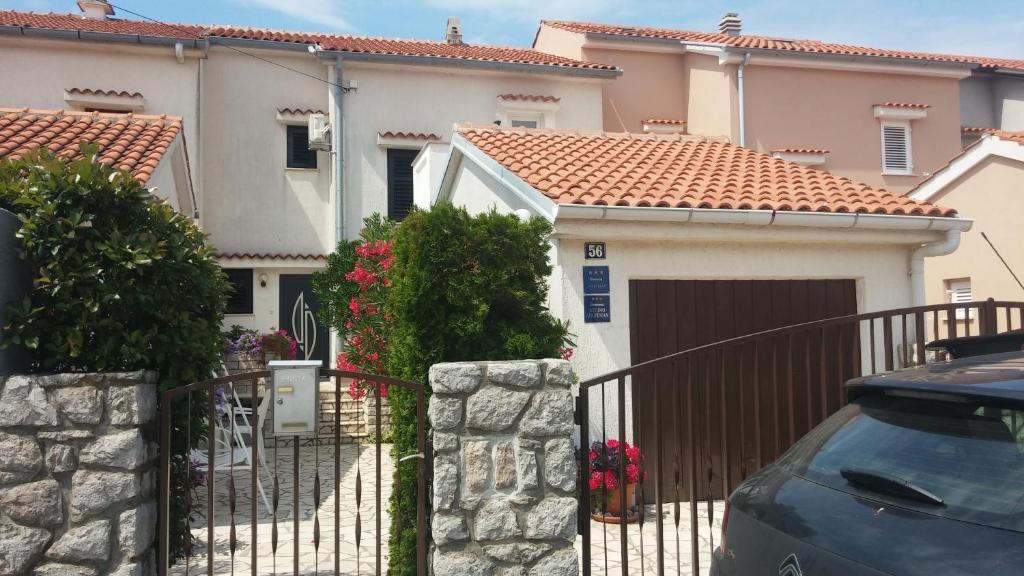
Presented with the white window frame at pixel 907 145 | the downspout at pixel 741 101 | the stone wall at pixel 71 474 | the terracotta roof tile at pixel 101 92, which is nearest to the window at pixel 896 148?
the white window frame at pixel 907 145

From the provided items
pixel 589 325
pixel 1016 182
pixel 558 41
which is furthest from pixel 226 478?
pixel 558 41

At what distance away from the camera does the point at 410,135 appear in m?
14.8

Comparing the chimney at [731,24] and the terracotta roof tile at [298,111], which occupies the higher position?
the chimney at [731,24]

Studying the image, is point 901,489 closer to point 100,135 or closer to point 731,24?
point 100,135

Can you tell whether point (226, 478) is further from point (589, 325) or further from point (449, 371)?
point (449, 371)

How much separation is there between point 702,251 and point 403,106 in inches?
381

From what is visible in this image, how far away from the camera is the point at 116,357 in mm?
3924

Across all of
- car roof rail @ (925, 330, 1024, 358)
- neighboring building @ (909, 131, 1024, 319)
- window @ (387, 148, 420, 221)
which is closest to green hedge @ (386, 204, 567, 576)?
car roof rail @ (925, 330, 1024, 358)

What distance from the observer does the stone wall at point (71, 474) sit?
3.64 meters

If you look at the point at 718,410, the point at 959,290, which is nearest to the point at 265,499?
the point at 718,410

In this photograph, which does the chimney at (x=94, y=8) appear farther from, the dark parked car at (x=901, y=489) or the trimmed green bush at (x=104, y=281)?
the dark parked car at (x=901, y=489)

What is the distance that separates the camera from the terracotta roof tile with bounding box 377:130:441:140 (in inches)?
578

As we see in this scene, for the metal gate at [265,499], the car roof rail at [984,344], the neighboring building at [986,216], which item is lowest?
the metal gate at [265,499]

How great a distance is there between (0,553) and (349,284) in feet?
26.7
